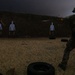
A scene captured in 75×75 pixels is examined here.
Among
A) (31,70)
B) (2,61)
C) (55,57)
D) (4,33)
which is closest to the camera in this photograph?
(31,70)

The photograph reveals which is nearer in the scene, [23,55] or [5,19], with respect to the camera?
[23,55]

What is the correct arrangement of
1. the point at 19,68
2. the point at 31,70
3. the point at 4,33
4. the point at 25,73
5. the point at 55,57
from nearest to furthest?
the point at 31,70 < the point at 25,73 < the point at 19,68 < the point at 55,57 < the point at 4,33

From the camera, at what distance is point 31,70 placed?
7.91m

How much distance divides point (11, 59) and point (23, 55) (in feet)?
3.66

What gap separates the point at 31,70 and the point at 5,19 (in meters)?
21.1

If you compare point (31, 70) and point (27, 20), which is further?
point (27, 20)

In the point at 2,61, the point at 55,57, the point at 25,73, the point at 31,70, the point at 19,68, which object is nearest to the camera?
the point at 31,70

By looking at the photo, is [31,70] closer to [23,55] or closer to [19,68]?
[19,68]

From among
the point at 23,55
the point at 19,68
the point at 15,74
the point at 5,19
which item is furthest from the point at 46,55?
the point at 5,19

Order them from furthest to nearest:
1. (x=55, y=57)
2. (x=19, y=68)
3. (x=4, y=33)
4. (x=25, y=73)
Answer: (x=4, y=33)
(x=55, y=57)
(x=19, y=68)
(x=25, y=73)

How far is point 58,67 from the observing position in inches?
362

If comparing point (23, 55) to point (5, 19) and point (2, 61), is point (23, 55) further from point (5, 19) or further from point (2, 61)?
point (5, 19)

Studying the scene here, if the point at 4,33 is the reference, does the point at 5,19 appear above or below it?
above

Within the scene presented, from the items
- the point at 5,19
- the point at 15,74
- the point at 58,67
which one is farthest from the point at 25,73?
the point at 5,19
